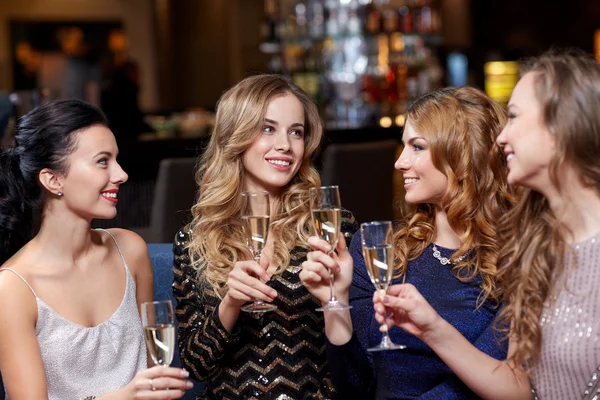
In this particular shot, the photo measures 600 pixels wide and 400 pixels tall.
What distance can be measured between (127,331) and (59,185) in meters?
0.45

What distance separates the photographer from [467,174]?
2463 mm

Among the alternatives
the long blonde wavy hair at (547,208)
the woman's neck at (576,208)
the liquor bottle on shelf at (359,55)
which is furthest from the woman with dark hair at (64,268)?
the liquor bottle on shelf at (359,55)

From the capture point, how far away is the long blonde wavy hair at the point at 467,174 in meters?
2.45

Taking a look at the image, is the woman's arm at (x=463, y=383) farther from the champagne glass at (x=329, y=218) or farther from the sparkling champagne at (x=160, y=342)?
the sparkling champagne at (x=160, y=342)

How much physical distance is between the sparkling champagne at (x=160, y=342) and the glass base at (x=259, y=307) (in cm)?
42

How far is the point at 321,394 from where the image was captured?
8.42ft

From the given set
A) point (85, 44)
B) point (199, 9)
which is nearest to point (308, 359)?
point (199, 9)

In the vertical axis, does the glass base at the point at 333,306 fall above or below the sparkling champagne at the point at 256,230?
below

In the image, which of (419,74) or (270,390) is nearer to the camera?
(270,390)

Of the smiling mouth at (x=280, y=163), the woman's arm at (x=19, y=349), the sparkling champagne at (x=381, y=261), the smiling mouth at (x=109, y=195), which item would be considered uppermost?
the smiling mouth at (x=280, y=163)

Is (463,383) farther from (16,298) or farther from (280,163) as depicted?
(16,298)

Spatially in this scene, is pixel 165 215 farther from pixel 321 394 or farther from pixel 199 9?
pixel 199 9

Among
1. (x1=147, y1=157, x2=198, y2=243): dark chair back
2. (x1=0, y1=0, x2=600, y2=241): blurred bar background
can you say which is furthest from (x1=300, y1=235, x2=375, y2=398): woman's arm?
(x1=147, y1=157, x2=198, y2=243): dark chair back

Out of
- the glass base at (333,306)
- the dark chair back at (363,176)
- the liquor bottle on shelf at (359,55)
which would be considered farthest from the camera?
the liquor bottle on shelf at (359,55)
